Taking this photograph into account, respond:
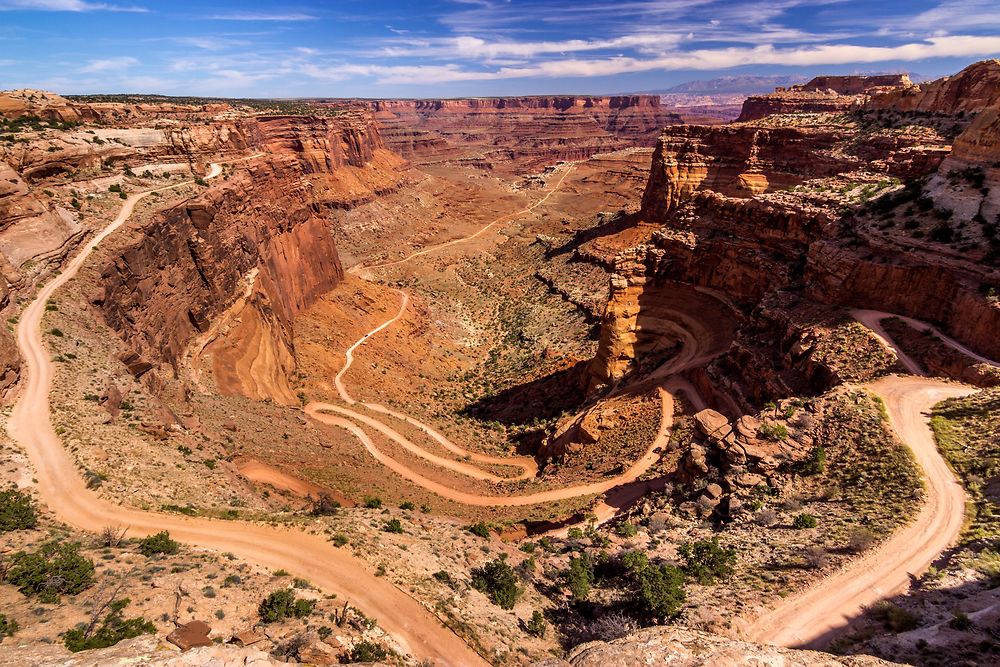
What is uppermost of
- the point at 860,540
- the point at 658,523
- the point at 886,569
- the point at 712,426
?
the point at 860,540

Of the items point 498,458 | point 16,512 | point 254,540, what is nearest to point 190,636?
point 254,540

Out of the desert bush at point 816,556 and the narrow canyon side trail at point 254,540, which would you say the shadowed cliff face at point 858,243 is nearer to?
the desert bush at point 816,556

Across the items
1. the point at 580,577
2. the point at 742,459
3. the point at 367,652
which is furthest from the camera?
the point at 742,459

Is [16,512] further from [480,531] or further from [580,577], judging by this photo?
[580,577]

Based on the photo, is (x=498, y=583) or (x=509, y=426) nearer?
(x=498, y=583)

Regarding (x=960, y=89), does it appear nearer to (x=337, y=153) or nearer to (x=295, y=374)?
(x=295, y=374)

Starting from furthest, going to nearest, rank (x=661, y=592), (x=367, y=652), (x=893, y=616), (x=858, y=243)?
(x=858, y=243), (x=661, y=592), (x=367, y=652), (x=893, y=616)

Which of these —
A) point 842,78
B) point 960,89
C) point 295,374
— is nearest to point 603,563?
point 295,374
